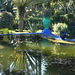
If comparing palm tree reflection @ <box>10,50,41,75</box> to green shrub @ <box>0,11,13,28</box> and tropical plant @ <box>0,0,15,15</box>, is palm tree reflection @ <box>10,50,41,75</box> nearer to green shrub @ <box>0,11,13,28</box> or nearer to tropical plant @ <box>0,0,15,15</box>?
green shrub @ <box>0,11,13,28</box>

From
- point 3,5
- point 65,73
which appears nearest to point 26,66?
point 65,73

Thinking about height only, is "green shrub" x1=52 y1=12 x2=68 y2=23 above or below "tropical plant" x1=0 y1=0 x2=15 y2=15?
below

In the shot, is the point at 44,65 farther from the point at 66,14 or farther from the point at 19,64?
the point at 66,14

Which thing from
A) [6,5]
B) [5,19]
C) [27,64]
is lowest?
[27,64]

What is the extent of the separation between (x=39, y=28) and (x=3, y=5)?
600cm

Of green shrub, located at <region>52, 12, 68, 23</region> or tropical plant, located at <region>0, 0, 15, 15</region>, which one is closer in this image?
green shrub, located at <region>52, 12, 68, 23</region>

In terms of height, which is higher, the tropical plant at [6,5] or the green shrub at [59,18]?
the tropical plant at [6,5]

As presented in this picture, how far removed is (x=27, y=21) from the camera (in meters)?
20.2

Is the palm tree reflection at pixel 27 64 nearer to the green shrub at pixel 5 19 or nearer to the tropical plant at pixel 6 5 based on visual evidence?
the green shrub at pixel 5 19

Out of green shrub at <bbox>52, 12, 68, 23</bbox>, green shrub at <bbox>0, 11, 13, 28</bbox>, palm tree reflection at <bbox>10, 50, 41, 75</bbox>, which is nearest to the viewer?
palm tree reflection at <bbox>10, 50, 41, 75</bbox>

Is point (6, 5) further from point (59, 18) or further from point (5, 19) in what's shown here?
point (59, 18)

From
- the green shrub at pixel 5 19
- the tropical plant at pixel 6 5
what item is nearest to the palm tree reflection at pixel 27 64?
the green shrub at pixel 5 19

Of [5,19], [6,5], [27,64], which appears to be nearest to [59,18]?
[5,19]

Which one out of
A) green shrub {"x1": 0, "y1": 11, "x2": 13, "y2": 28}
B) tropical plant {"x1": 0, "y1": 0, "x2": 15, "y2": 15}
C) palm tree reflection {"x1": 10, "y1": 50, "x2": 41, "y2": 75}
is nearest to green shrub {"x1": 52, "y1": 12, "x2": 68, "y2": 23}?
green shrub {"x1": 0, "y1": 11, "x2": 13, "y2": 28}
